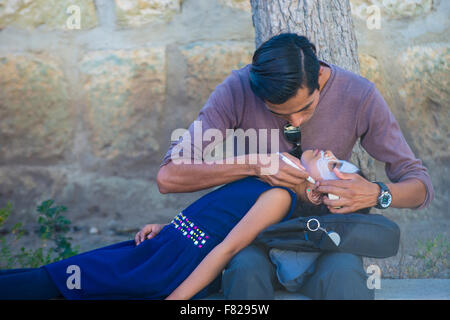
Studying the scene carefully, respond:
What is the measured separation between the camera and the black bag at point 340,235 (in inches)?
79.9

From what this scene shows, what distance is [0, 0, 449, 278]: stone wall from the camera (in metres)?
3.26

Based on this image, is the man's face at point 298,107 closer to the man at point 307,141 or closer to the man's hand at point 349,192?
the man at point 307,141

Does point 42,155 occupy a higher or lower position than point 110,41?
lower

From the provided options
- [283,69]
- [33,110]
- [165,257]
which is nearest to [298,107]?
[283,69]

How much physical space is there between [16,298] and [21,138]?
54.7 inches

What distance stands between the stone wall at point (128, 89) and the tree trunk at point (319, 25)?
0.39 m

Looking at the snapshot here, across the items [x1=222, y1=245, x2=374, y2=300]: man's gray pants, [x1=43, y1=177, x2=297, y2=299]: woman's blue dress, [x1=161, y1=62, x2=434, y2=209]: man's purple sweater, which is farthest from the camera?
[x1=161, y1=62, x2=434, y2=209]: man's purple sweater

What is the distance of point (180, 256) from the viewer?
2182mm

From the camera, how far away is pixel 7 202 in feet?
10.9

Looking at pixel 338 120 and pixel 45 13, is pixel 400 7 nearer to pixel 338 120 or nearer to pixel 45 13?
pixel 338 120

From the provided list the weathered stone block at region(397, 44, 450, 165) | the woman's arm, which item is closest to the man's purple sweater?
the woman's arm

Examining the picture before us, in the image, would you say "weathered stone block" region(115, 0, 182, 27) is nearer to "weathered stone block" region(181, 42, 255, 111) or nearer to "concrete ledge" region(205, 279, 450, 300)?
"weathered stone block" region(181, 42, 255, 111)
